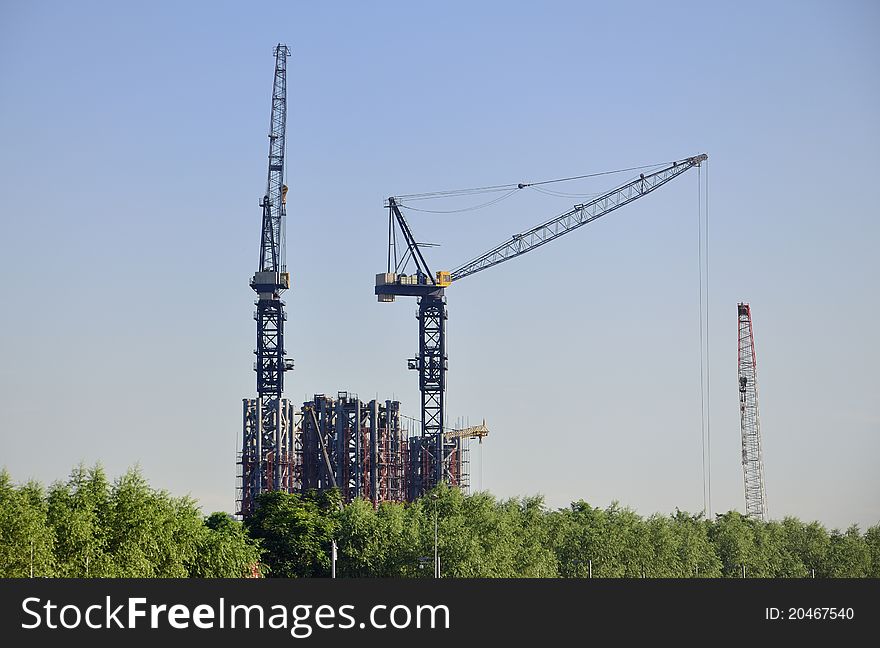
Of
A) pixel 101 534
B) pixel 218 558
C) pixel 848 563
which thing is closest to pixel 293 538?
pixel 218 558

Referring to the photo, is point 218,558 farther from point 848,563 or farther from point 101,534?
point 848,563

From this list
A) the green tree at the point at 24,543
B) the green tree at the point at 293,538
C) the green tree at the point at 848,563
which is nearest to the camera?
the green tree at the point at 24,543

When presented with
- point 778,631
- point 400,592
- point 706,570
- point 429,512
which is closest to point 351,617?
point 400,592

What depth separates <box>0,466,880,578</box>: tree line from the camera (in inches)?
4235

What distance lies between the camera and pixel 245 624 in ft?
231

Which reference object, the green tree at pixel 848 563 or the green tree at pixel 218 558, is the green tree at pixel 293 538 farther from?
the green tree at pixel 848 563

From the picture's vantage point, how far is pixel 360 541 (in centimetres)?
15100

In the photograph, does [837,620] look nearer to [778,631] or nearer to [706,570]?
[778,631]

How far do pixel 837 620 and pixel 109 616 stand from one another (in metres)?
39.3

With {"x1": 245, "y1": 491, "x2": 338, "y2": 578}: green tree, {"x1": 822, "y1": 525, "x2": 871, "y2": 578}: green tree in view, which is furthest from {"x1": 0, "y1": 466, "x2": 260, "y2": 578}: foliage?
{"x1": 822, "y1": 525, "x2": 871, "y2": 578}: green tree

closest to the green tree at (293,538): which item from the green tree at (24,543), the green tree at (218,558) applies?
the green tree at (218,558)

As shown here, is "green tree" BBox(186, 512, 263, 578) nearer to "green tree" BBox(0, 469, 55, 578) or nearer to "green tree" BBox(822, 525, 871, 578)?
"green tree" BBox(0, 469, 55, 578)

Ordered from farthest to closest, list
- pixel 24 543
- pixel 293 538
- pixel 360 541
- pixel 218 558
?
pixel 293 538 → pixel 360 541 → pixel 218 558 → pixel 24 543

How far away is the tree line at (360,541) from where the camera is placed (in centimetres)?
10756
